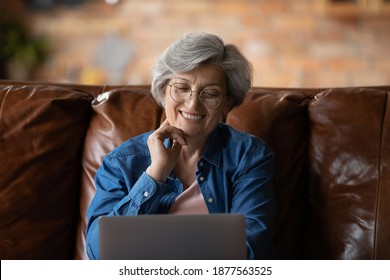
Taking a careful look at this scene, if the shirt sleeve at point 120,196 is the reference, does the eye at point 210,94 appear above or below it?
above

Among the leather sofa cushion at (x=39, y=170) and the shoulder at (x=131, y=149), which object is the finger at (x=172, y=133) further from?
the leather sofa cushion at (x=39, y=170)

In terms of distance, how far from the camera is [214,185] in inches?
72.4

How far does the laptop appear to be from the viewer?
129 cm

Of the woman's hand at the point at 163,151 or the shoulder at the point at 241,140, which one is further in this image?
the shoulder at the point at 241,140

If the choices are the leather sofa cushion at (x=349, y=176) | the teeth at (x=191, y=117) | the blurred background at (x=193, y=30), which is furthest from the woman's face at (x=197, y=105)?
the blurred background at (x=193, y=30)

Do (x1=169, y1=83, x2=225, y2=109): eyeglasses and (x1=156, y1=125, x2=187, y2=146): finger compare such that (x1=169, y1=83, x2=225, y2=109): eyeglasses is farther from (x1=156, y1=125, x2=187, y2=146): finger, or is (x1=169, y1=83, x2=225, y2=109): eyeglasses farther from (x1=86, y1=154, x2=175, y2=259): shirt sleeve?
(x1=86, y1=154, x2=175, y2=259): shirt sleeve

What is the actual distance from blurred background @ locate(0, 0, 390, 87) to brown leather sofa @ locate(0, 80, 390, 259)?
6.91ft

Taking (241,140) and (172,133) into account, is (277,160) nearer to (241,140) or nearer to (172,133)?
(241,140)

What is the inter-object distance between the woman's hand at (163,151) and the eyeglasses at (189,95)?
0.28 feet

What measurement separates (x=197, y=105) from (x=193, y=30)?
2585mm

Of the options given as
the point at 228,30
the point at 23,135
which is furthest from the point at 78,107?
the point at 228,30

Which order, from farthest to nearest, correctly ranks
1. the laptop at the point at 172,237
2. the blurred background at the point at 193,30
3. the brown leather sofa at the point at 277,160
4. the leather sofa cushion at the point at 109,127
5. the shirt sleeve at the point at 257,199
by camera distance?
the blurred background at the point at 193,30 < the leather sofa cushion at the point at 109,127 < the brown leather sofa at the point at 277,160 < the shirt sleeve at the point at 257,199 < the laptop at the point at 172,237

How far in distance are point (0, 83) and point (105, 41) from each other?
7.12ft

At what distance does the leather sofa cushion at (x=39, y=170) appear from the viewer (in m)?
2.03
